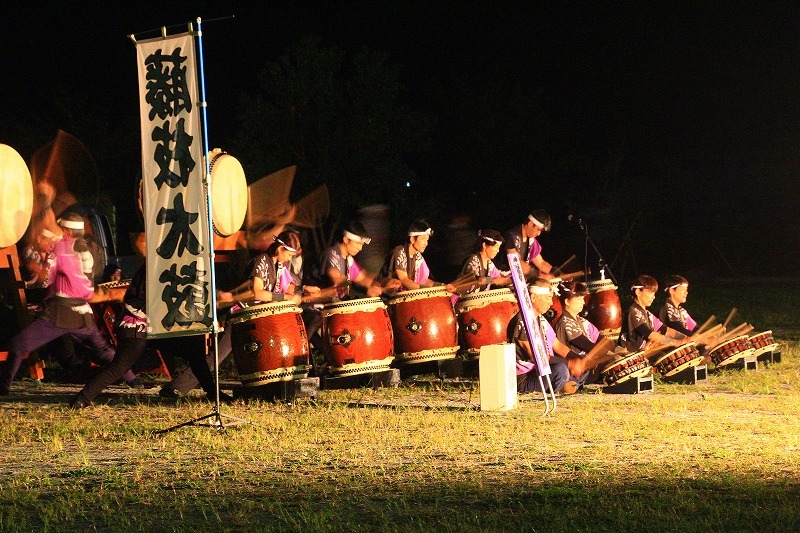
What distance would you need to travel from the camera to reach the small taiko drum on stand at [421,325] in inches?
401

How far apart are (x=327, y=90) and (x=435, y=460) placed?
2101 centimetres

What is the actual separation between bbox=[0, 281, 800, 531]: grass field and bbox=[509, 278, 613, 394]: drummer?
0.73 ft

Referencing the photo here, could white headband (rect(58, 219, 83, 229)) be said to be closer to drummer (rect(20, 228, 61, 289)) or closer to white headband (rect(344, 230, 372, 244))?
drummer (rect(20, 228, 61, 289))

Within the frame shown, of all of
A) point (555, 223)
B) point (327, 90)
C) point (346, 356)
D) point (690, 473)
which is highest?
point (327, 90)

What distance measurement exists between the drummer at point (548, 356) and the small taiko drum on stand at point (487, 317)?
841mm

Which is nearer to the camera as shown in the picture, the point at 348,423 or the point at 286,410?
the point at 348,423

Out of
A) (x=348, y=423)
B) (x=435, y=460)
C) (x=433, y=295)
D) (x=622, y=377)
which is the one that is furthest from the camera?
(x=433, y=295)

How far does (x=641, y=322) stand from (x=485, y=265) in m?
1.53

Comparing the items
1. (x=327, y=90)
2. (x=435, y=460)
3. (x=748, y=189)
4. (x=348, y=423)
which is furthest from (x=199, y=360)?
(x=748, y=189)

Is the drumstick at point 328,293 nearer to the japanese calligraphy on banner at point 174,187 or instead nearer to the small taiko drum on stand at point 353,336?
the small taiko drum on stand at point 353,336

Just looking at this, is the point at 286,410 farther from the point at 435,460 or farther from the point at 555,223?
the point at 555,223

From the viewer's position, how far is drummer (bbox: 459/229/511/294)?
1100 centimetres

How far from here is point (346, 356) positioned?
9562 millimetres

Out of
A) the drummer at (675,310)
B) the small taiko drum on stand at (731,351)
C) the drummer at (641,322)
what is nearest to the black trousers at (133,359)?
the drummer at (641,322)
